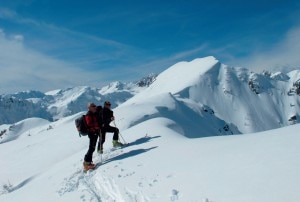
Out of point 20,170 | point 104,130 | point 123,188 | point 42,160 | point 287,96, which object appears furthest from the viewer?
point 287,96

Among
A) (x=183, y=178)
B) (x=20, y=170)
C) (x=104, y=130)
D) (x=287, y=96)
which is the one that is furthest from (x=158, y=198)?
(x=287, y=96)

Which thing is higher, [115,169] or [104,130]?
[104,130]

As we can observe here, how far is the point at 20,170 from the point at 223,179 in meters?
17.4

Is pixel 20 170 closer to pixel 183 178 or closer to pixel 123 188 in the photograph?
pixel 123 188

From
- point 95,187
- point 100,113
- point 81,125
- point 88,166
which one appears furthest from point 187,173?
point 100,113

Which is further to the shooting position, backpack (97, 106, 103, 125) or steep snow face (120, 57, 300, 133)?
Answer: steep snow face (120, 57, 300, 133)

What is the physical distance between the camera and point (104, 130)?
17.4 metres

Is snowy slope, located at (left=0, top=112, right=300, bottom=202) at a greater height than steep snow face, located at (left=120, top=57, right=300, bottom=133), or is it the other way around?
steep snow face, located at (left=120, top=57, right=300, bottom=133)

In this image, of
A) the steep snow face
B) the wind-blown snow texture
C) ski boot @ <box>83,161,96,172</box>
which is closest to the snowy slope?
the wind-blown snow texture

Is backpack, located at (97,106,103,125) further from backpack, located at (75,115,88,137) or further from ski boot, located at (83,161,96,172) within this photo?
ski boot, located at (83,161,96,172)

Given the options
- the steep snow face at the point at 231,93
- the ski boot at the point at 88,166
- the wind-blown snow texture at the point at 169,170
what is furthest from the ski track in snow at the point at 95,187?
the steep snow face at the point at 231,93

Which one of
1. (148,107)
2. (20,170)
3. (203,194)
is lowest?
(203,194)

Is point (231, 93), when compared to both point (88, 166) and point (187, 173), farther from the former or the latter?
point (187, 173)

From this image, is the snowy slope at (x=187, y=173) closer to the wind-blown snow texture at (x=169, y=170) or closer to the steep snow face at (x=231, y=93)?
the wind-blown snow texture at (x=169, y=170)
